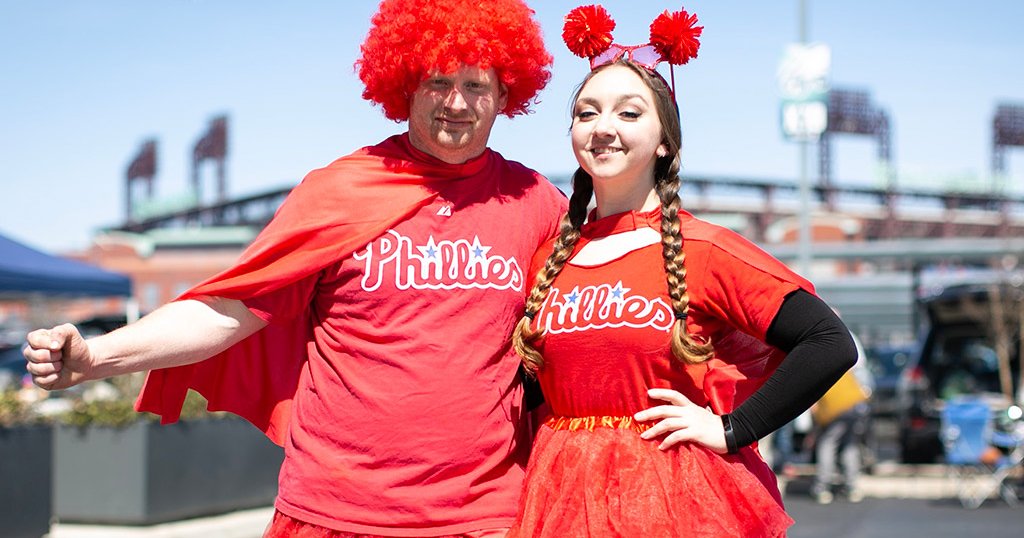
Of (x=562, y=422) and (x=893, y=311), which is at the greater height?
(x=562, y=422)

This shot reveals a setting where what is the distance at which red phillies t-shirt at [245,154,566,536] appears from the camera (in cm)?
279

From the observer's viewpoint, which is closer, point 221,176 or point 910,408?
point 910,408

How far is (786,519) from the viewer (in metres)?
2.66

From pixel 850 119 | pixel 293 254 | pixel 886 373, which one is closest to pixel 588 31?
pixel 293 254

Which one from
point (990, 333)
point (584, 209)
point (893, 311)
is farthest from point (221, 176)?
point (584, 209)

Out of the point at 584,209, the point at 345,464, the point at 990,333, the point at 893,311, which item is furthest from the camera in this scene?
the point at 893,311

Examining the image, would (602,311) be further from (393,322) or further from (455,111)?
(455,111)

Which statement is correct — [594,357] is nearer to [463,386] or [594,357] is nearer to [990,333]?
[463,386]

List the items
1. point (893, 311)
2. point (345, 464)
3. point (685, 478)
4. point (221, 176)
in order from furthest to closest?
point (221, 176), point (893, 311), point (345, 464), point (685, 478)

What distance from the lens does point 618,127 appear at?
2.80 m

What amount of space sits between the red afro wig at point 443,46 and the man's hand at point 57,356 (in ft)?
3.31

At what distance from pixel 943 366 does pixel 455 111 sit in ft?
36.8

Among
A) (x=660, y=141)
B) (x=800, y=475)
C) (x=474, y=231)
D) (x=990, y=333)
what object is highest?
(x=660, y=141)

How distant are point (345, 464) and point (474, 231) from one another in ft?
2.12
